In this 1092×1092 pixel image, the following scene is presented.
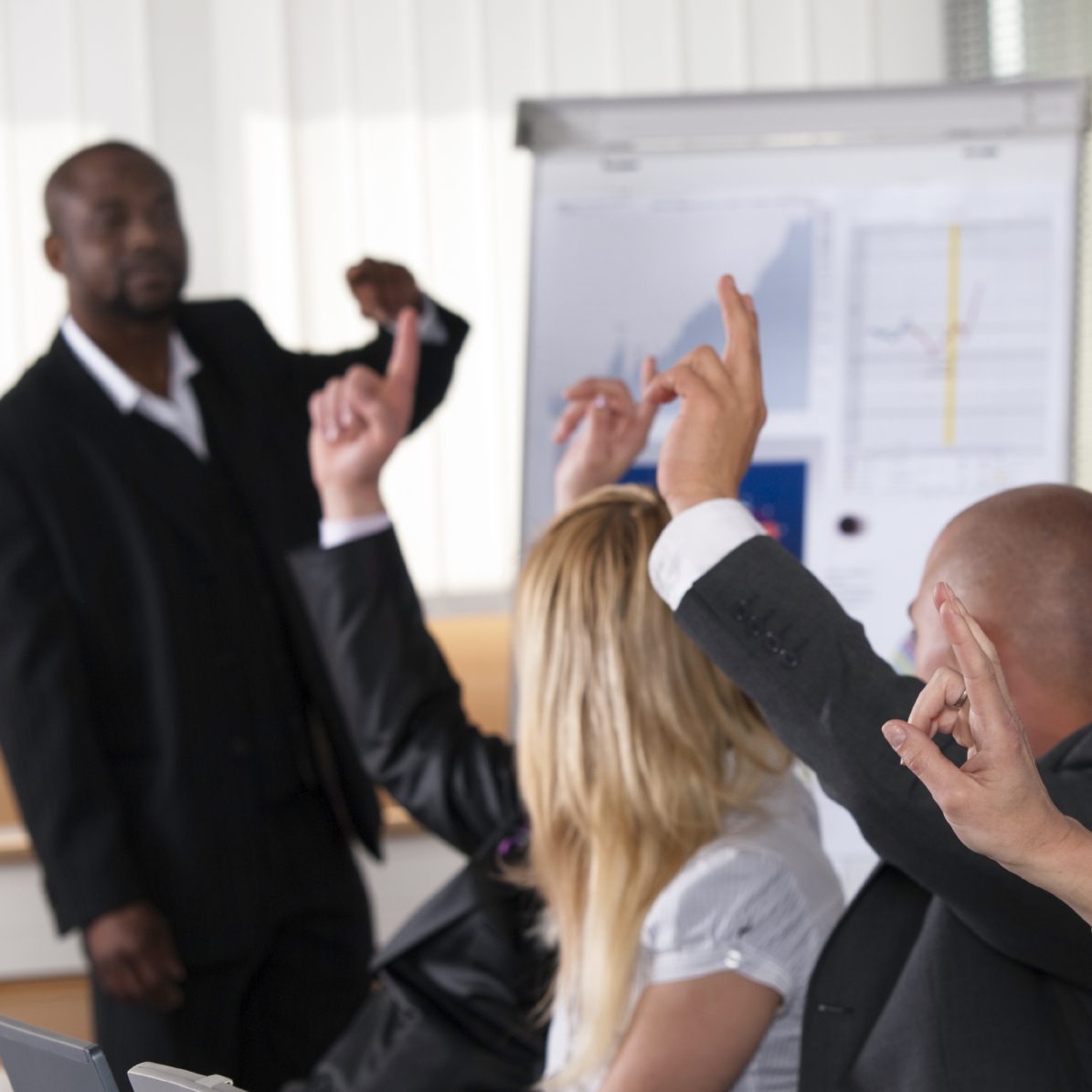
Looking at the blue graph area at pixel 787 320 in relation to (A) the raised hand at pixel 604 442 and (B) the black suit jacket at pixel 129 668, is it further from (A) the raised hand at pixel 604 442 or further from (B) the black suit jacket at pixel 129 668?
(B) the black suit jacket at pixel 129 668

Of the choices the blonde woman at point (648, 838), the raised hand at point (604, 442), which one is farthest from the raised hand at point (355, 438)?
the blonde woman at point (648, 838)

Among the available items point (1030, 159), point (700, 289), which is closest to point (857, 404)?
point (700, 289)

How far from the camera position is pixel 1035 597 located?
100 centimetres

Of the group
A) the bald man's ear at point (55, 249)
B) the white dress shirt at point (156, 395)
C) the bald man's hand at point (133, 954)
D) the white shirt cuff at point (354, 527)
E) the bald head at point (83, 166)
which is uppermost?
the bald head at point (83, 166)

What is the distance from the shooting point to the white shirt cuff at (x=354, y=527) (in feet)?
5.17

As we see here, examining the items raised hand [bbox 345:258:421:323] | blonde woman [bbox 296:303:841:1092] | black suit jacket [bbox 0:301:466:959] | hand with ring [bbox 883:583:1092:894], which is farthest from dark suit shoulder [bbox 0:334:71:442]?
hand with ring [bbox 883:583:1092:894]

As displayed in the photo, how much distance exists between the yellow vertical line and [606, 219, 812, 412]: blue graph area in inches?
7.1

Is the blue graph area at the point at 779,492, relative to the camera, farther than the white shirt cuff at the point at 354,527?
Yes

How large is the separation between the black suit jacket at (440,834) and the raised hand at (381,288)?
27.0 inches

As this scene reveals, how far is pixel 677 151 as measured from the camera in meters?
2.08

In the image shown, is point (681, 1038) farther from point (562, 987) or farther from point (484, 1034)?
point (484, 1034)

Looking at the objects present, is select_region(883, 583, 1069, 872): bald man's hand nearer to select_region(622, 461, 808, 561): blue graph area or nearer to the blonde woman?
the blonde woman

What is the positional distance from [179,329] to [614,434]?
0.95m

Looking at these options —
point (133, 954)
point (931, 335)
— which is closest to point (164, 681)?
point (133, 954)
